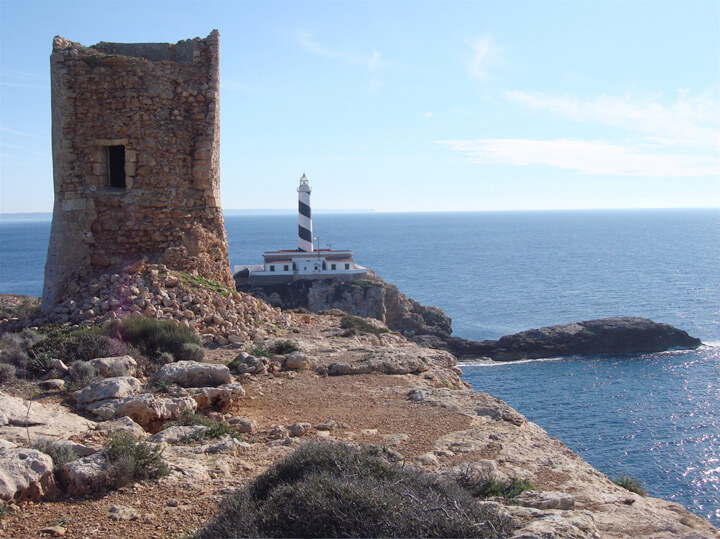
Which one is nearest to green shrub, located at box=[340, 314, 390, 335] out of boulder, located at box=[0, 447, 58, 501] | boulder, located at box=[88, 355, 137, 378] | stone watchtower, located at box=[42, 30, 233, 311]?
stone watchtower, located at box=[42, 30, 233, 311]

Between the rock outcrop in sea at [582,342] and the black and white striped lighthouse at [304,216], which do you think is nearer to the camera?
the rock outcrop in sea at [582,342]

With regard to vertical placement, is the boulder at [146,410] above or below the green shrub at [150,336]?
below

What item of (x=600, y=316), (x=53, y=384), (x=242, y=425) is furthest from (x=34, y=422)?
(x=600, y=316)

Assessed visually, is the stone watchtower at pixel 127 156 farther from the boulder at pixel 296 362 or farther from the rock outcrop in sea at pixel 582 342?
the rock outcrop in sea at pixel 582 342

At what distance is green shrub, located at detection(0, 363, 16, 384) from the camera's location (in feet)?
24.4

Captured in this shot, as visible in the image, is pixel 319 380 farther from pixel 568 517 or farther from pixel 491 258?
pixel 491 258

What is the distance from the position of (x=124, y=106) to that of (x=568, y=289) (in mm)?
56680

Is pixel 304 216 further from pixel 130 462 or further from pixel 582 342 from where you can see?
pixel 130 462

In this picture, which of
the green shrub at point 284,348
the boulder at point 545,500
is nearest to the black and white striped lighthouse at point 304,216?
the green shrub at point 284,348

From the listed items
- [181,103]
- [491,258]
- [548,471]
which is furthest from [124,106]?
[491,258]

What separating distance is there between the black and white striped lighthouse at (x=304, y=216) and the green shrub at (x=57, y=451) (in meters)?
43.2

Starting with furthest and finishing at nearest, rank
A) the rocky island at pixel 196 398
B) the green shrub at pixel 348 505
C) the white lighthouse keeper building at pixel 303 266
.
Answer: the white lighthouse keeper building at pixel 303 266 < the rocky island at pixel 196 398 < the green shrub at pixel 348 505

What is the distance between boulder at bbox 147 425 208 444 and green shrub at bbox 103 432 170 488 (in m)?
0.61

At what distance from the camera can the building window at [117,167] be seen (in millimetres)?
12305
